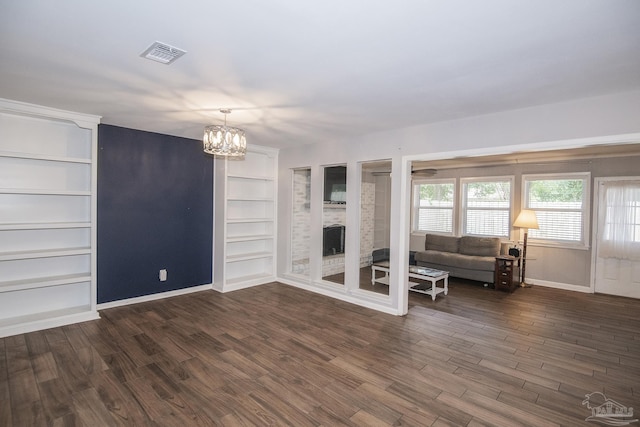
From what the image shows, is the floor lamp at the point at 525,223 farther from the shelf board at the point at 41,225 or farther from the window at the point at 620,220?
the shelf board at the point at 41,225

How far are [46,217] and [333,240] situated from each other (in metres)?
4.43

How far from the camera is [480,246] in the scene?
6281mm

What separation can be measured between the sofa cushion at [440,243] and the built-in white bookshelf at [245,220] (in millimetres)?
3485

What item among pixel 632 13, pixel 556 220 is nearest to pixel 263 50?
A: pixel 632 13

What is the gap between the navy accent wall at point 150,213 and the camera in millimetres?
4312

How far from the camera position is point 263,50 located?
2.13 m

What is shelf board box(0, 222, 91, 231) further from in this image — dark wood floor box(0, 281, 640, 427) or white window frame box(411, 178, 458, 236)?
white window frame box(411, 178, 458, 236)

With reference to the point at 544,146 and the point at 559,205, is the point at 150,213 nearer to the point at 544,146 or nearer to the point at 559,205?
the point at 544,146

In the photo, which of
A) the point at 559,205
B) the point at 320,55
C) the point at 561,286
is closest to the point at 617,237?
the point at 559,205

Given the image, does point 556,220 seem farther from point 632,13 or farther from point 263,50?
point 263,50

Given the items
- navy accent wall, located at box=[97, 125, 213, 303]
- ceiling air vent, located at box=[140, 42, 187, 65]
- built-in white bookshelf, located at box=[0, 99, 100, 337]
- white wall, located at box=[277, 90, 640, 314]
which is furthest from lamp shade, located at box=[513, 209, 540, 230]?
built-in white bookshelf, located at box=[0, 99, 100, 337]

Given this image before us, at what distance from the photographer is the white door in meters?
5.22

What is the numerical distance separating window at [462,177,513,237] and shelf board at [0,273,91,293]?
22.7 feet

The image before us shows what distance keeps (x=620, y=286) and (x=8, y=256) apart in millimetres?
8758
